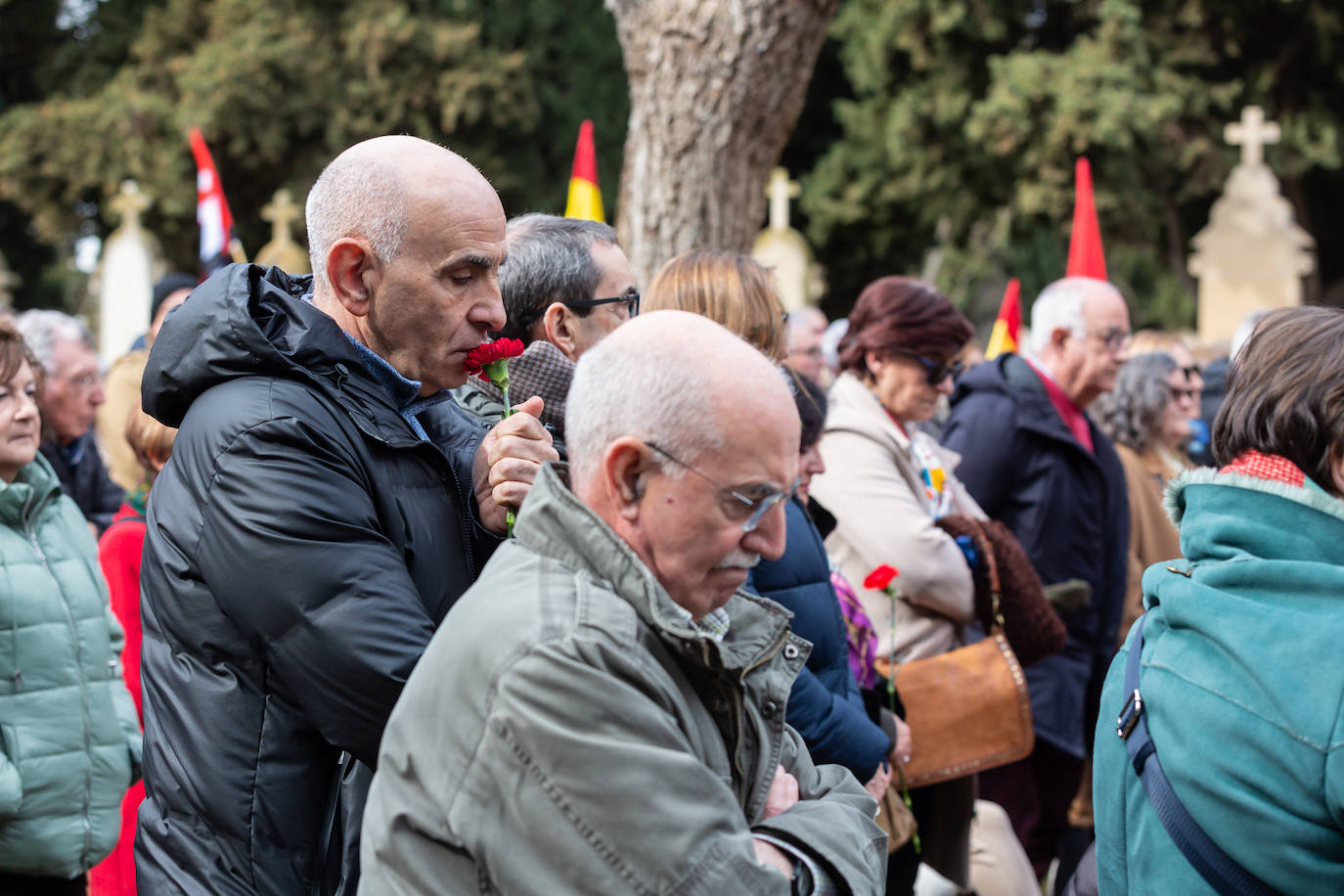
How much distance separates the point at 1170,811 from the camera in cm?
204

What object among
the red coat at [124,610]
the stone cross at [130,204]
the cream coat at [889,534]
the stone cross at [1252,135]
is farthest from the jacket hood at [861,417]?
the stone cross at [130,204]

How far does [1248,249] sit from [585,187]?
14674 mm

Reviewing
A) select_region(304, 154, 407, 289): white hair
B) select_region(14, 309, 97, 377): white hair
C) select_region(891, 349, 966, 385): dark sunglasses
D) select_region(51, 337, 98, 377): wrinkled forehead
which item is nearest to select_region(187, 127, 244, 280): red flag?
select_region(14, 309, 97, 377): white hair

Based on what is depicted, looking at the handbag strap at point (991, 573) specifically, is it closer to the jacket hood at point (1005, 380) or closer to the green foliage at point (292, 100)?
the jacket hood at point (1005, 380)

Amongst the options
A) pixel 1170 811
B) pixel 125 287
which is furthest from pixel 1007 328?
pixel 125 287

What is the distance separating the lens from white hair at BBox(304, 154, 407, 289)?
222 cm

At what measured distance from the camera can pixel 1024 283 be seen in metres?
22.3

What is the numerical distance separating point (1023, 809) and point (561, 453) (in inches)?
122

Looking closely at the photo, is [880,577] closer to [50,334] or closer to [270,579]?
[270,579]

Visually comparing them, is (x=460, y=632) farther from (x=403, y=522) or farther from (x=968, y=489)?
(x=968, y=489)

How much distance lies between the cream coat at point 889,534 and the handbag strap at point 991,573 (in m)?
0.07

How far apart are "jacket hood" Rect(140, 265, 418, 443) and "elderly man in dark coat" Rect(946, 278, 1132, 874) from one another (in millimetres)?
3272

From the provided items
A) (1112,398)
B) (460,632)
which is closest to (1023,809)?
(1112,398)

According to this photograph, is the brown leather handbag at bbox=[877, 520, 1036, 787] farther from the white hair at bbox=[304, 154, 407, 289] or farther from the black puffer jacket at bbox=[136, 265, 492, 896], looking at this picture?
the white hair at bbox=[304, 154, 407, 289]
